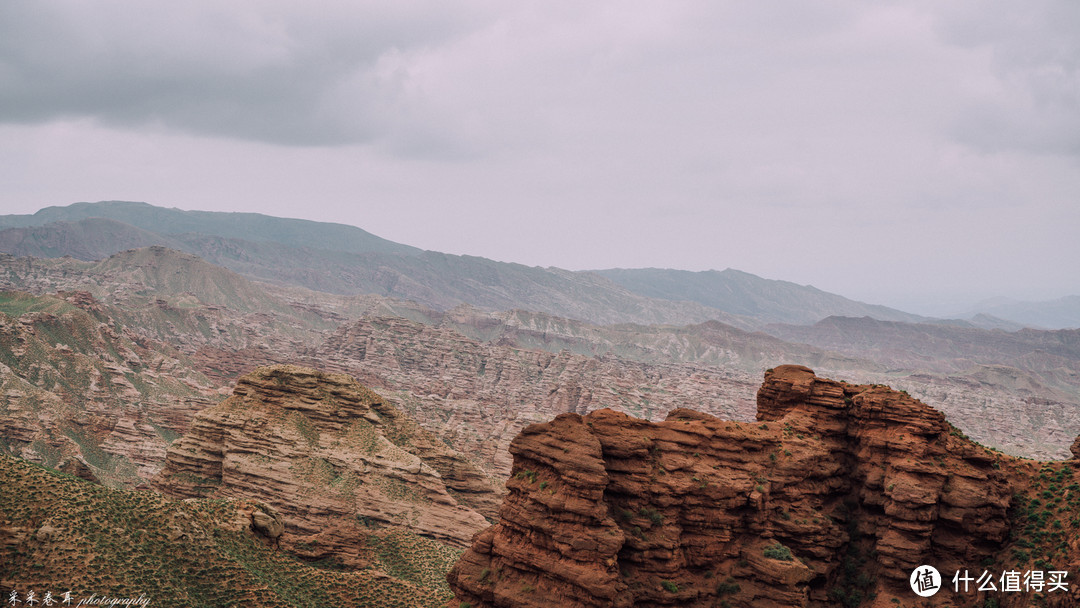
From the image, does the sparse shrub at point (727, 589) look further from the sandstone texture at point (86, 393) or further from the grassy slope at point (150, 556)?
the sandstone texture at point (86, 393)

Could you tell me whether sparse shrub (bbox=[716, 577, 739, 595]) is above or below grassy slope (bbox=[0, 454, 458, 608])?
A: above

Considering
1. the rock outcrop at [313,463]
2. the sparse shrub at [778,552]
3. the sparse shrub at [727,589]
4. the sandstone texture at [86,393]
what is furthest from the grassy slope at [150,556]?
the sandstone texture at [86,393]

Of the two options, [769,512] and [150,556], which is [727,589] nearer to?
[769,512]

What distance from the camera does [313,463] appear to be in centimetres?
9194

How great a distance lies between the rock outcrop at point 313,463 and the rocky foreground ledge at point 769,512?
47666 millimetres

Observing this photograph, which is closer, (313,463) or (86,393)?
(313,463)

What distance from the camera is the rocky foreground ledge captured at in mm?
36031

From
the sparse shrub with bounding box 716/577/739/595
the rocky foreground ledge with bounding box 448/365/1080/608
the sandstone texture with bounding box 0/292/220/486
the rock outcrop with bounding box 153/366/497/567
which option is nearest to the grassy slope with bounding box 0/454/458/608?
the rock outcrop with bounding box 153/366/497/567

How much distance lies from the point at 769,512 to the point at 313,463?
68255 mm

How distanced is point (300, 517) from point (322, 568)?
2368cm

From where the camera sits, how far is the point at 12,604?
40812 mm

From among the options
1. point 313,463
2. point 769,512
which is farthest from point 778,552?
point 313,463

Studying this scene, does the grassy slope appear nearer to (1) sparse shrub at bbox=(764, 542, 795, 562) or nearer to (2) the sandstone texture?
(1) sparse shrub at bbox=(764, 542, 795, 562)

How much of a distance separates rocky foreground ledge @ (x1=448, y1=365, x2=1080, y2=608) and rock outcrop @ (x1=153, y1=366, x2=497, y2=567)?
4767 centimetres
